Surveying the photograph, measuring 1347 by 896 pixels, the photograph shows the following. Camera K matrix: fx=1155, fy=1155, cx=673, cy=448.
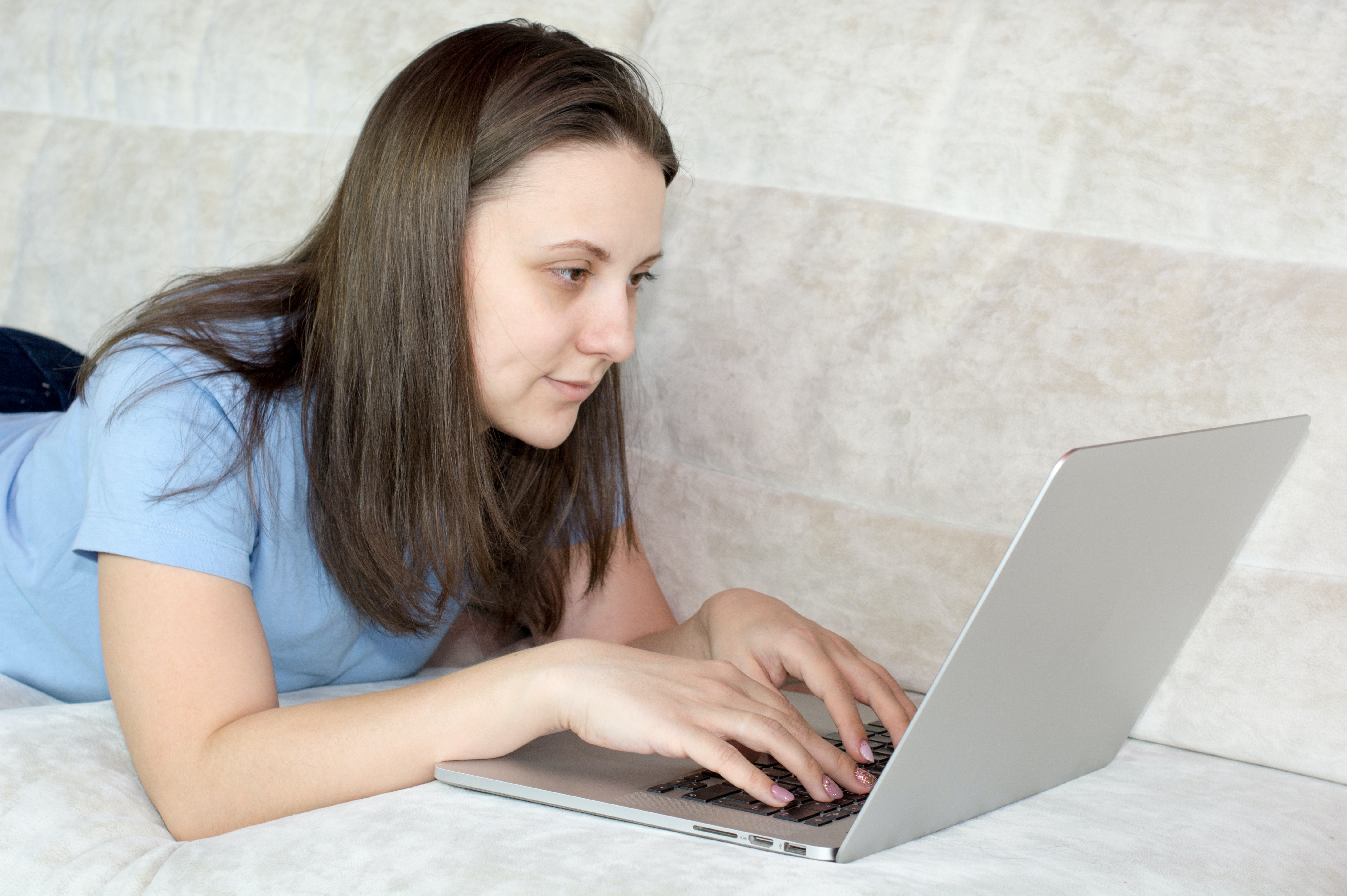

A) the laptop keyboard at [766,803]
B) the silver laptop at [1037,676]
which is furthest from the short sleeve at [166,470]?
the laptop keyboard at [766,803]

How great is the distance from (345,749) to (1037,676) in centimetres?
44

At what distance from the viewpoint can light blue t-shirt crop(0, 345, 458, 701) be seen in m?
0.83

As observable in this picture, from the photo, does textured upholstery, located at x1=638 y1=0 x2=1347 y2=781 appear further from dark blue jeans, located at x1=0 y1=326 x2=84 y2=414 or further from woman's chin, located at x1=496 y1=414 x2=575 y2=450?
dark blue jeans, located at x1=0 y1=326 x2=84 y2=414

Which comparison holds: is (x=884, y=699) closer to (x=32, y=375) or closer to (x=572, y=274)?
(x=572, y=274)

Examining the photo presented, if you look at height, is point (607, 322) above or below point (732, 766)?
above

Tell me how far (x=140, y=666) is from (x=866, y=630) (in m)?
0.64

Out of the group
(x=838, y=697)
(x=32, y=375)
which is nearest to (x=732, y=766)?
(x=838, y=697)

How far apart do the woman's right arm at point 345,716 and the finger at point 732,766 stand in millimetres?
13

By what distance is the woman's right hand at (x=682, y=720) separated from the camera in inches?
27.9

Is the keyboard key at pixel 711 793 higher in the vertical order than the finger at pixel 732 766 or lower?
lower

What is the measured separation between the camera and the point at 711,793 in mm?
742

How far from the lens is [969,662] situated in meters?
0.58

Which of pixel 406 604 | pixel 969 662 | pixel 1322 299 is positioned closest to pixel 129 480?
pixel 406 604

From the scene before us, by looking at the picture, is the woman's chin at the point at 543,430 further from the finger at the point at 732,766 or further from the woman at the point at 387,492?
the finger at the point at 732,766
